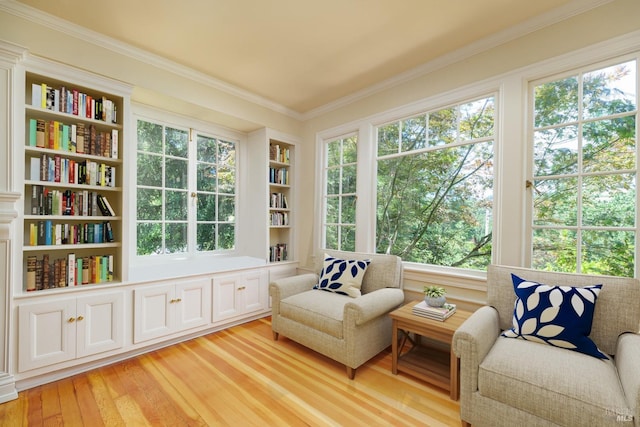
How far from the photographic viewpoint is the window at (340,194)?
337cm

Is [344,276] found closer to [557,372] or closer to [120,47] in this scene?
[557,372]

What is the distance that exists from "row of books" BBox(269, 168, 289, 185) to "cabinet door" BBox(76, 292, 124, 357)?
205 cm

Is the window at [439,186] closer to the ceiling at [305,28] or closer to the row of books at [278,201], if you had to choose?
the ceiling at [305,28]

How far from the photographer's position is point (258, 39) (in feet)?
7.60

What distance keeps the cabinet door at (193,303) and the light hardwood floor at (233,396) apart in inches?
13.5

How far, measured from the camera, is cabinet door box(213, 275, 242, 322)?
9.73 feet

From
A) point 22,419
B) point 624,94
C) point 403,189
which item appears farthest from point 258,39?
point 22,419

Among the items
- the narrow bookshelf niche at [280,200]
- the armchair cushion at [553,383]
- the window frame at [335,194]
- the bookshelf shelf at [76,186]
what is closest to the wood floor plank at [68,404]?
the bookshelf shelf at [76,186]

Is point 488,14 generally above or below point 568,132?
above

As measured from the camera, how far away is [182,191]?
3.22m

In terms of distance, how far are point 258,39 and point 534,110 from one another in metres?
2.28

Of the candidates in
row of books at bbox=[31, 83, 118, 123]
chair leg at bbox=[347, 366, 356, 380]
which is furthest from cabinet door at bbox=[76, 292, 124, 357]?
chair leg at bbox=[347, 366, 356, 380]

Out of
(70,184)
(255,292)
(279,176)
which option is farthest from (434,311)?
(70,184)

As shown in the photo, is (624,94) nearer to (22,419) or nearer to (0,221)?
(0,221)
